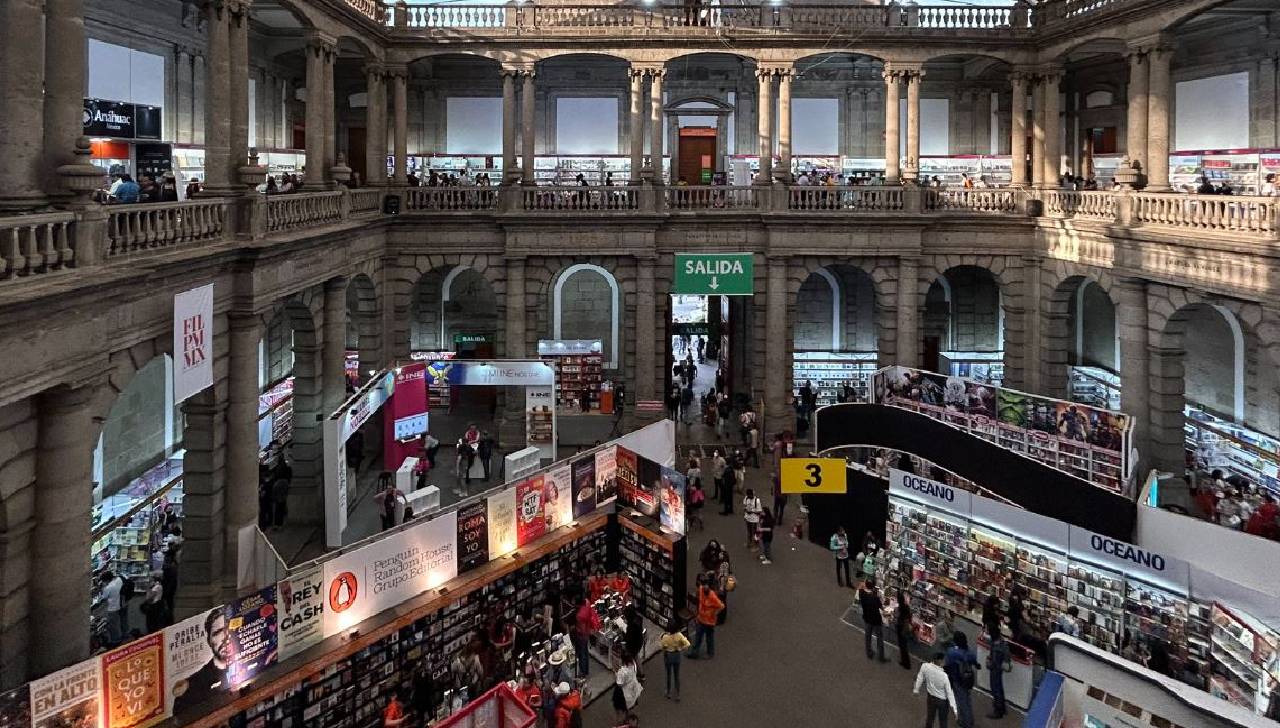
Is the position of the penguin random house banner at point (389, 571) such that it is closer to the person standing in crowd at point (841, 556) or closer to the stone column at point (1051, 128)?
the person standing in crowd at point (841, 556)

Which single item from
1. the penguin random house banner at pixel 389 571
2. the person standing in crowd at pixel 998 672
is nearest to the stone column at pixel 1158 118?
the person standing in crowd at pixel 998 672

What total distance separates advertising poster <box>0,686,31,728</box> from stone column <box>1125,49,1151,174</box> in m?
26.6

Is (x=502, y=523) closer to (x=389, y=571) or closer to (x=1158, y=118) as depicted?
(x=389, y=571)

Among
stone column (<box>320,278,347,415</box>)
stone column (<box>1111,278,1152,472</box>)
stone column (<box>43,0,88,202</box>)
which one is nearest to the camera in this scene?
stone column (<box>43,0,88,202</box>)

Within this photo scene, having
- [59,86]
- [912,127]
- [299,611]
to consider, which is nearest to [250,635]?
[299,611]

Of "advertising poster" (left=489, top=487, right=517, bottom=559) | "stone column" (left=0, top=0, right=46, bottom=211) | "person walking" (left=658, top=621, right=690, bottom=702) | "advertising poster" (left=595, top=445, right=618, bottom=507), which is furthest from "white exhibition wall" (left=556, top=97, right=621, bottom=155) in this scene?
"stone column" (left=0, top=0, right=46, bottom=211)

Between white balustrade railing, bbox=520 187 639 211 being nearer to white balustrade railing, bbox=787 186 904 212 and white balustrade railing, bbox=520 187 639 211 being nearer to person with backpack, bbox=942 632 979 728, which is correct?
white balustrade railing, bbox=787 186 904 212

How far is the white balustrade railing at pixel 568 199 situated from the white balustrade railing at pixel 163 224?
14.1 meters

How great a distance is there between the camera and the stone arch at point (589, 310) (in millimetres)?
35938

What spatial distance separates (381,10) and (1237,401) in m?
29.9

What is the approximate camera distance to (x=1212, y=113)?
28.1 m

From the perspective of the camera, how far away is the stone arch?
35.9 metres

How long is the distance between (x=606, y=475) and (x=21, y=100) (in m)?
12.3

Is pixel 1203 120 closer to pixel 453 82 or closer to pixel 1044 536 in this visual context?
pixel 1044 536
